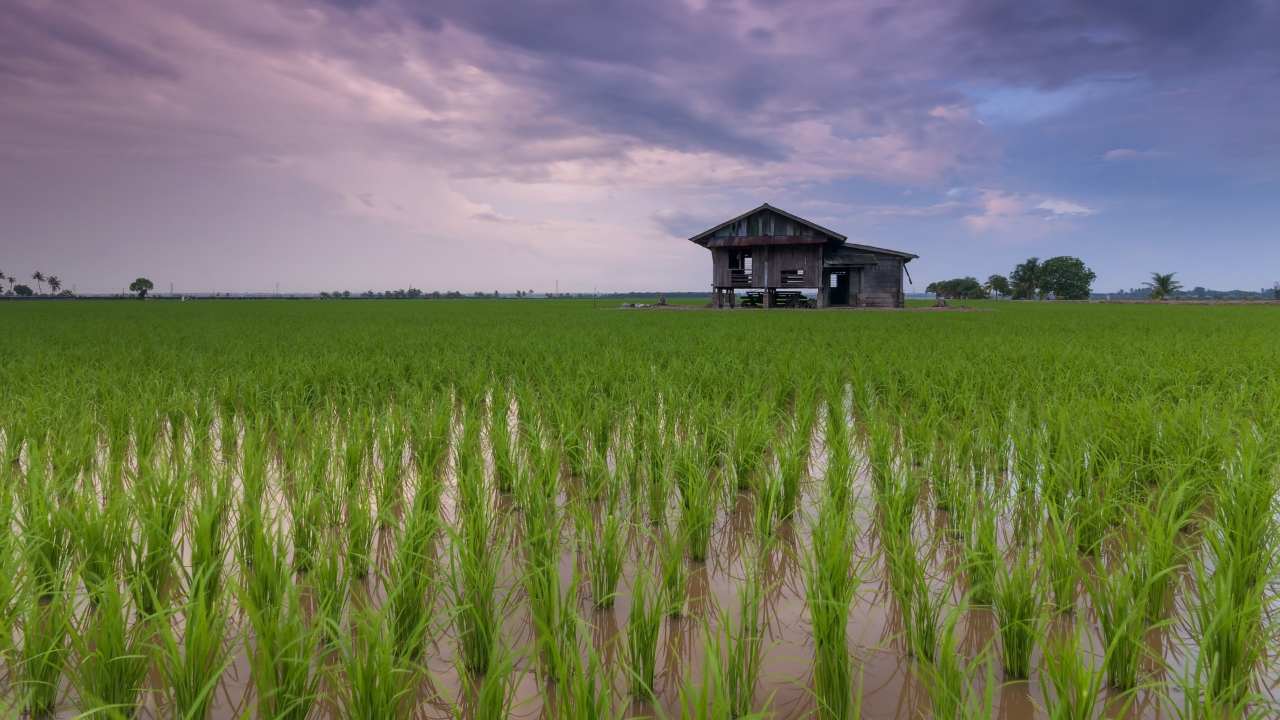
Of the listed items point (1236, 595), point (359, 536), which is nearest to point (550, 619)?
point (359, 536)

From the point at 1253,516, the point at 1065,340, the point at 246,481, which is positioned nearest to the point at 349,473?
the point at 246,481

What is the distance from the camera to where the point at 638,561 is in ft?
8.93

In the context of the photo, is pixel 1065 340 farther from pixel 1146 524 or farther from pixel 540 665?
pixel 540 665

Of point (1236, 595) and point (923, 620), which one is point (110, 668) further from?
point (1236, 595)

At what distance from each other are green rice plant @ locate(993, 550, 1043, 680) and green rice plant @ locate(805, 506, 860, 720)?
50 cm

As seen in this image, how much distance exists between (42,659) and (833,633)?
7.72ft

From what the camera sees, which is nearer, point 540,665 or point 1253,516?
point 540,665

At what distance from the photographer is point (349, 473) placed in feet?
11.9

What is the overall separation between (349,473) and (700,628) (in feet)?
8.40

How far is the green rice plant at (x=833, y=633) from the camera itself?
1660 millimetres

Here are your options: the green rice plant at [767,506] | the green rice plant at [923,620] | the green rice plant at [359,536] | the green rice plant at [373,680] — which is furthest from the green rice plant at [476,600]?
the green rice plant at [923,620]

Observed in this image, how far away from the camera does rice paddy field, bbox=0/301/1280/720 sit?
1.69 m

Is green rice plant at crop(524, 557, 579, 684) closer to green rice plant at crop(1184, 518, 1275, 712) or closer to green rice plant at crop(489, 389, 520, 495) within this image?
green rice plant at crop(489, 389, 520, 495)

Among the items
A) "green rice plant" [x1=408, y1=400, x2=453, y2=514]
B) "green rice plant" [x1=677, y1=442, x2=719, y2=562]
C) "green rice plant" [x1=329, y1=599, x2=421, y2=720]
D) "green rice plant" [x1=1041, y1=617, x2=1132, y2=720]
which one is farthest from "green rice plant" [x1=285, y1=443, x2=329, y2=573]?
"green rice plant" [x1=1041, y1=617, x2=1132, y2=720]
